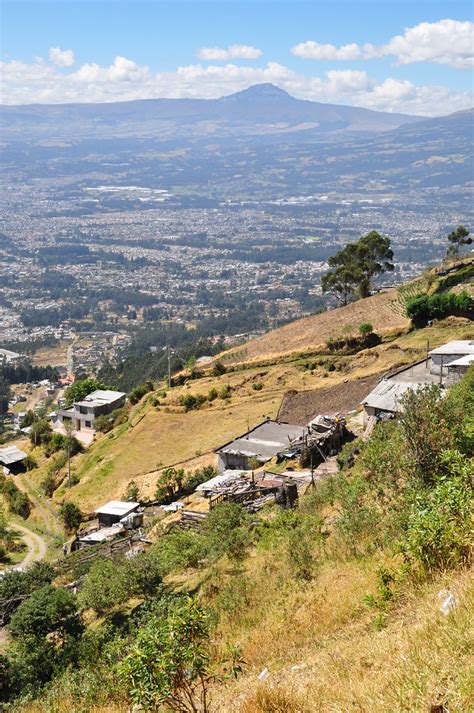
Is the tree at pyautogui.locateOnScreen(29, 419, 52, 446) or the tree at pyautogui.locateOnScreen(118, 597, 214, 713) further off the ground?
the tree at pyautogui.locateOnScreen(118, 597, 214, 713)

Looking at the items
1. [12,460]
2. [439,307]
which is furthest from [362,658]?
[12,460]

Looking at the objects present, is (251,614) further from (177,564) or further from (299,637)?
(177,564)

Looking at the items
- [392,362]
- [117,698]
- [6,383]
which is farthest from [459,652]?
[6,383]

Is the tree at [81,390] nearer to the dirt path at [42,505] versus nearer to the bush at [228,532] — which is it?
the dirt path at [42,505]

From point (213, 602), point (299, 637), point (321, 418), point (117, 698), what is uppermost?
point (299, 637)

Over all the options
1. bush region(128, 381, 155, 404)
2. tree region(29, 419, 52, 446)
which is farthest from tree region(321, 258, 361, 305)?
tree region(29, 419, 52, 446)

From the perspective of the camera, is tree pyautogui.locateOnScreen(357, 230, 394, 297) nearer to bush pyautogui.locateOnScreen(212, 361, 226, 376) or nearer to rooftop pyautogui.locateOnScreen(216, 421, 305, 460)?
bush pyautogui.locateOnScreen(212, 361, 226, 376)
